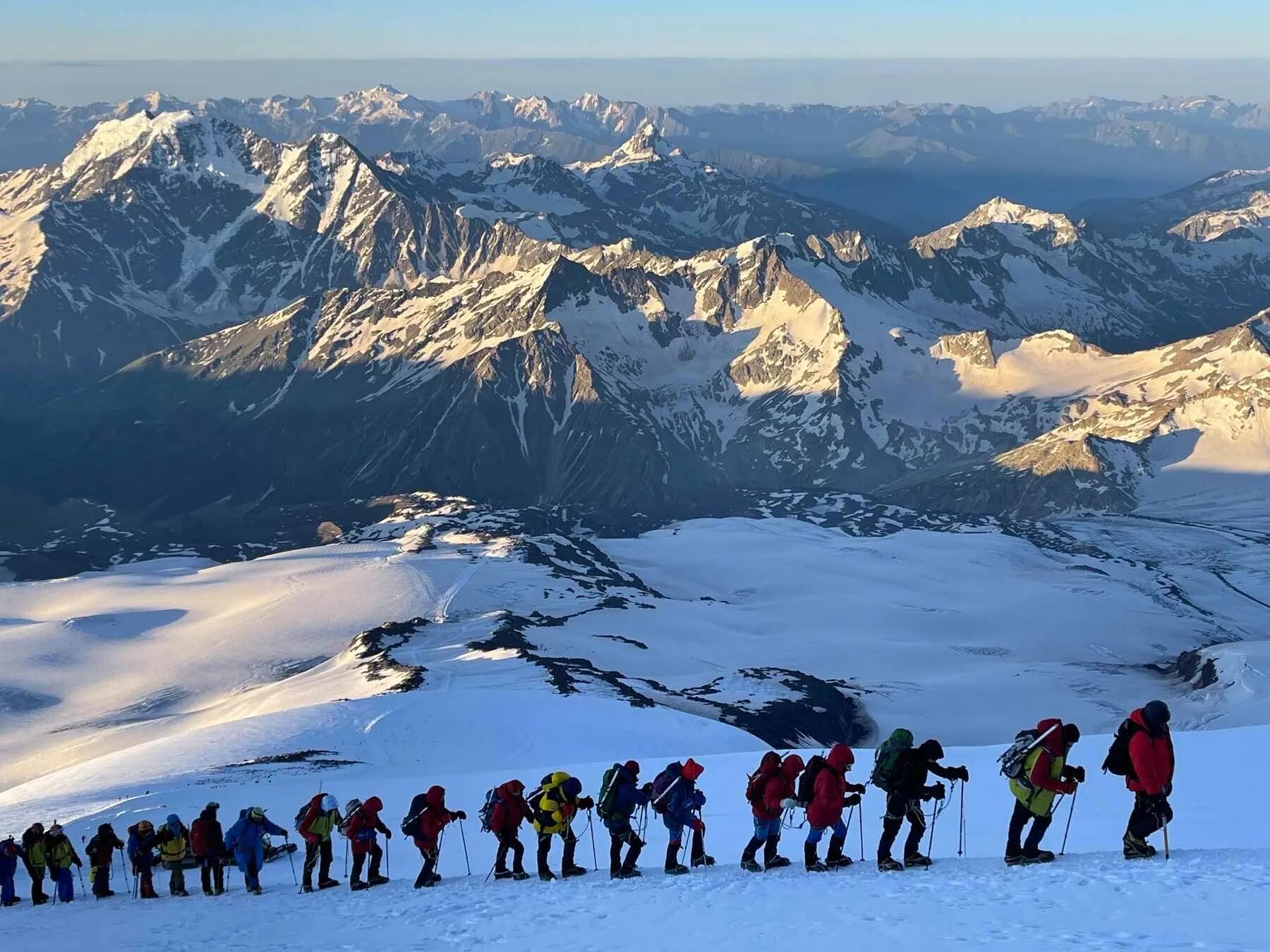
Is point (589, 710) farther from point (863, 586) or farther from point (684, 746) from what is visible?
point (863, 586)

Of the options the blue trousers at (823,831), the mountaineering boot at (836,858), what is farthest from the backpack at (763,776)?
the mountaineering boot at (836,858)

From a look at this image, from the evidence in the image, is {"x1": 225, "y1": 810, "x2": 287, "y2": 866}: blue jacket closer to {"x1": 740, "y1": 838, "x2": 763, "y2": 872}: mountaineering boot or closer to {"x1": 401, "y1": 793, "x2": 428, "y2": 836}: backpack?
{"x1": 401, "y1": 793, "x2": 428, "y2": 836}: backpack

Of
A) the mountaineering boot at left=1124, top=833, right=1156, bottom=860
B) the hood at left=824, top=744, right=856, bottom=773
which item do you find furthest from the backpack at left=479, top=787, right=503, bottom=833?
the mountaineering boot at left=1124, top=833, right=1156, bottom=860

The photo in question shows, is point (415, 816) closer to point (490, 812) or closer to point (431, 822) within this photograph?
point (431, 822)

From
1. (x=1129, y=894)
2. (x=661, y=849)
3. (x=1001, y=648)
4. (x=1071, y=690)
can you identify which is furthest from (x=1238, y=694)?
(x=1129, y=894)

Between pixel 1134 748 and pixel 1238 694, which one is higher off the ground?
pixel 1134 748
